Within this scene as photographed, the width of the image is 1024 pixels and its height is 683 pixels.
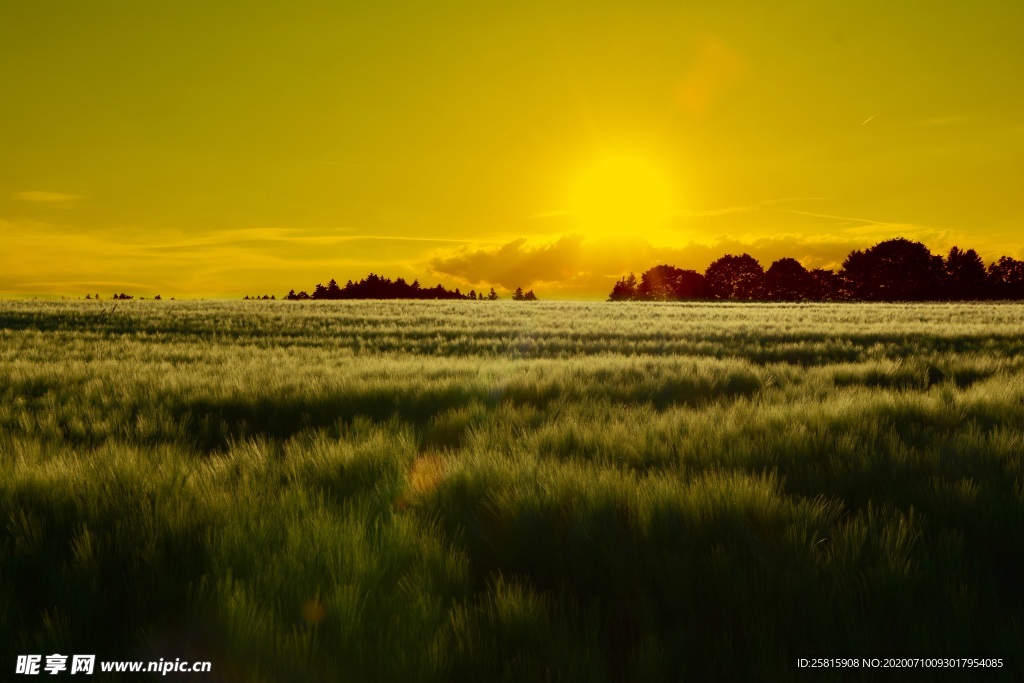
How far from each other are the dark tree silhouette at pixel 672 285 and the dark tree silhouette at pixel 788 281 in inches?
392

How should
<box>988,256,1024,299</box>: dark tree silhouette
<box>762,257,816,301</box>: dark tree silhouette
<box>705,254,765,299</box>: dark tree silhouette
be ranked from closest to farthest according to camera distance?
<box>988,256,1024,299</box>: dark tree silhouette < <box>762,257,816,301</box>: dark tree silhouette < <box>705,254,765,299</box>: dark tree silhouette

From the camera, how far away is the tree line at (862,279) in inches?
3381

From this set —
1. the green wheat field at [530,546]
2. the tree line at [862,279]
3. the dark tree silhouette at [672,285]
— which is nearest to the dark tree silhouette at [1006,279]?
the tree line at [862,279]

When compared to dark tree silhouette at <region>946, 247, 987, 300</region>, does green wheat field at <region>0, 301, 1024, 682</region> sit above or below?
below

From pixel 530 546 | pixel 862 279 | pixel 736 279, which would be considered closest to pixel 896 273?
pixel 862 279

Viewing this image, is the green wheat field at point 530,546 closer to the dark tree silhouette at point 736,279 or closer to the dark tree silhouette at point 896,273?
the dark tree silhouette at point 896,273

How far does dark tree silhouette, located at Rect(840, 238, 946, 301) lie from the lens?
3465 inches

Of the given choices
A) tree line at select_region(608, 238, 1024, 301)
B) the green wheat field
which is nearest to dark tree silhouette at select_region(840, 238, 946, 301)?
tree line at select_region(608, 238, 1024, 301)

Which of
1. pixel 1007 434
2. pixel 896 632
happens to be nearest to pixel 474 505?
pixel 896 632

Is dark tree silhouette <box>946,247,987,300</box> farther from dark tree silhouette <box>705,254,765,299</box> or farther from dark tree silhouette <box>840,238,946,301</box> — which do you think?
dark tree silhouette <box>705,254,765,299</box>

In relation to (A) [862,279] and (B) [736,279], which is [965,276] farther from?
(B) [736,279]

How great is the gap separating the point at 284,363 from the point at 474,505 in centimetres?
835

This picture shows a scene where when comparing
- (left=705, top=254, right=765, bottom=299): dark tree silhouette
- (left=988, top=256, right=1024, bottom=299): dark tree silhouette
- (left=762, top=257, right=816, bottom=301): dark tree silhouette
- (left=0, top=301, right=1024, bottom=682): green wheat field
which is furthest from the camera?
(left=705, top=254, right=765, bottom=299): dark tree silhouette

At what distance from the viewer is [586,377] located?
8703mm
